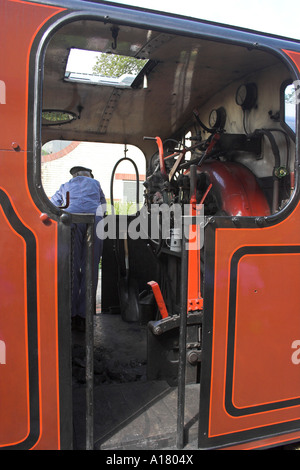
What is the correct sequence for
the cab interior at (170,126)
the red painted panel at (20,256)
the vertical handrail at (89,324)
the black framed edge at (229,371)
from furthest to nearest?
the cab interior at (170,126), the black framed edge at (229,371), the vertical handrail at (89,324), the red painted panel at (20,256)

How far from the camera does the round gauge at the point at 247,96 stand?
2.39 m

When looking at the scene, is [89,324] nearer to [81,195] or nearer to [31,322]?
[31,322]

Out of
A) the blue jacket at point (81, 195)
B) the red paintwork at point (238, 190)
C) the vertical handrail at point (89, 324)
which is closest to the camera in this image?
the vertical handrail at point (89, 324)

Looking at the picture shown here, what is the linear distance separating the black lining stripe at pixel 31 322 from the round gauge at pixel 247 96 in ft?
6.08

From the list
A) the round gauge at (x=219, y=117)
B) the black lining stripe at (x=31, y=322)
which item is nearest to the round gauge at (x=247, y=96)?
the round gauge at (x=219, y=117)

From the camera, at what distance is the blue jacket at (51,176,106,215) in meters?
3.13

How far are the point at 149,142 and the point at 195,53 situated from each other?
1.59m

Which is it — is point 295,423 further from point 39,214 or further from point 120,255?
point 120,255

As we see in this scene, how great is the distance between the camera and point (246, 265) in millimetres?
1600

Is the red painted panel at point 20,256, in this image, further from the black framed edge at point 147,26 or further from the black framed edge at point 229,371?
the black framed edge at point 229,371

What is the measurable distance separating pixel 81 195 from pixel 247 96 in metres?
1.64

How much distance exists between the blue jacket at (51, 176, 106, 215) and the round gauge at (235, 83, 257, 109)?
4.96 ft

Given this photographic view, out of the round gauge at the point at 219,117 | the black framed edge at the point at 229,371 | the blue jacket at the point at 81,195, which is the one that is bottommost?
the black framed edge at the point at 229,371

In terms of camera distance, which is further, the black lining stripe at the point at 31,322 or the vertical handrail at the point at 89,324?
the vertical handrail at the point at 89,324
